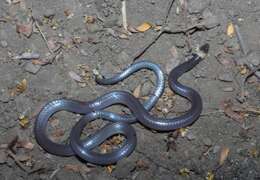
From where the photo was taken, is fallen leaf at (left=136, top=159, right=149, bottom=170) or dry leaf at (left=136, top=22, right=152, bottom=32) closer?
fallen leaf at (left=136, top=159, right=149, bottom=170)

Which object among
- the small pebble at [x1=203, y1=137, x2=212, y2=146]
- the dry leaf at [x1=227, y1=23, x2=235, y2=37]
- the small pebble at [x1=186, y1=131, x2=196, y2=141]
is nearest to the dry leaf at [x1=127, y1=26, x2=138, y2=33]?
the dry leaf at [x1=227, y1=23, x2=235, y2=37]

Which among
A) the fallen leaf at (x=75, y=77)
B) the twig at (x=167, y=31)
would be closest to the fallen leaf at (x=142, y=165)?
the fallen leaf at (x=75, y=77)

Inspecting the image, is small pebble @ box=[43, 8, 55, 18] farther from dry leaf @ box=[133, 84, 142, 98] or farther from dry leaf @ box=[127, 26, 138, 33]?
dry leaf @ box=[133, 84, 142, 98]

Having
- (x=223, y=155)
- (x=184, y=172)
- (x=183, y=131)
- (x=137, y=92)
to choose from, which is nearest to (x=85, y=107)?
(x=137, y=92)

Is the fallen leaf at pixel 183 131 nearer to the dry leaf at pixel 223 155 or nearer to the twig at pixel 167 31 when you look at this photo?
the dry leaf at pixel 223 155

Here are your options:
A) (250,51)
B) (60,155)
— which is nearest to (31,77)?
(60,155)
